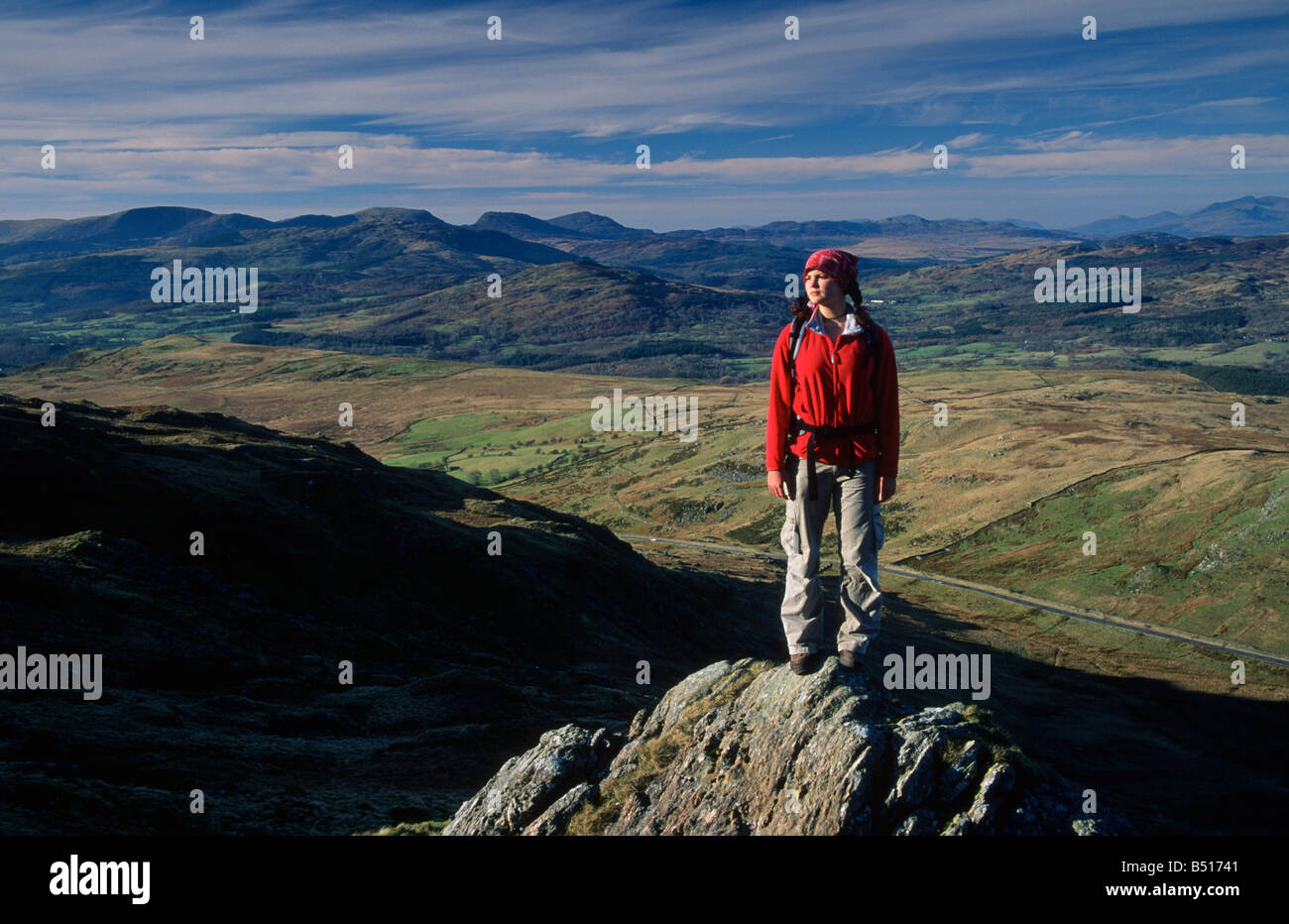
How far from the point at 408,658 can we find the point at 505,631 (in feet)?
30.9

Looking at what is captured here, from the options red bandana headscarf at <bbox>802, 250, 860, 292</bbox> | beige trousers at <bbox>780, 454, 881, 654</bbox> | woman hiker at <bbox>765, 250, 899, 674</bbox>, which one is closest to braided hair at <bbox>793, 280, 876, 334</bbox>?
woman hiker at <bbox>765, 250, 899, 674</bbox>

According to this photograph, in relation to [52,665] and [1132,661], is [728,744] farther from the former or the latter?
[1132,661]

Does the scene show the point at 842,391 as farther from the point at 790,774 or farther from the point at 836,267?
the point at 790,774

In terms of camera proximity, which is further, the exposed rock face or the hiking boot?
the hiking boot

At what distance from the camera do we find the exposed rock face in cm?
1530

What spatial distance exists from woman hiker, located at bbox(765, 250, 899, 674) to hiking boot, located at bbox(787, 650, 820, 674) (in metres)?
1.09

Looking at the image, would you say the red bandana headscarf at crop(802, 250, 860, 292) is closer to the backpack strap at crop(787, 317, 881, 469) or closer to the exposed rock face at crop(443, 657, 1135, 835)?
the backpack strap at crop(787, 317, 881, 469)

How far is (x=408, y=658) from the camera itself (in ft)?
162

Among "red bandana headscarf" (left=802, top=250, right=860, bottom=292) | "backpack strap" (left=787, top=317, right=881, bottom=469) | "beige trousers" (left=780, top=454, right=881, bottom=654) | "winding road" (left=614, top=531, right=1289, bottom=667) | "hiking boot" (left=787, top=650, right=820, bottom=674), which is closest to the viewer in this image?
"red bandana headscarf" (left=802, top=250, right=860, bottom=292)

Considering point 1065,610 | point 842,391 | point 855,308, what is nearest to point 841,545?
point 842,391

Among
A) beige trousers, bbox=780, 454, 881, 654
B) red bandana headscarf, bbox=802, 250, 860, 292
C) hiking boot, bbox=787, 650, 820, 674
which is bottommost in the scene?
hiking boot, bbox=787, 650, 820, 674

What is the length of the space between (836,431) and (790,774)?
22.9 ft
